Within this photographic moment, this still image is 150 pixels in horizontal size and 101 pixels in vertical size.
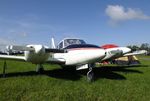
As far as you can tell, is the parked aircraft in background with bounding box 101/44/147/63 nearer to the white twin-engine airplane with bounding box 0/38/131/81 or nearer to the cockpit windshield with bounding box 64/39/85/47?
the white twin-engine airplane with bounding box 0/38/131/81

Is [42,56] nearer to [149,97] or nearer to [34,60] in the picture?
[34,60]

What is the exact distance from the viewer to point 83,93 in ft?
26.2

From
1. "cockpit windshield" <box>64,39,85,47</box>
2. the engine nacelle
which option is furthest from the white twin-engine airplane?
"cockpit windshield" <box>64,39,85,47</box>

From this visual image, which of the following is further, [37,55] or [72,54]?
[72,54]

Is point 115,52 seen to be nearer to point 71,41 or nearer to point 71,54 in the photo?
point 71,54

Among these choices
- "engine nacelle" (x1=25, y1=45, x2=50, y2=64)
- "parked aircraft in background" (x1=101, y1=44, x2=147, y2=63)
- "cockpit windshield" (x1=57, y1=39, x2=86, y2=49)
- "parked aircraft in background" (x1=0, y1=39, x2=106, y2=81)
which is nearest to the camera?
"parked aircraft in background" (x1=0, y1=39, x2=106, y2=81)

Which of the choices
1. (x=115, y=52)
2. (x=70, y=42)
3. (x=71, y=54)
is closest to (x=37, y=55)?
(x=71, y=54)

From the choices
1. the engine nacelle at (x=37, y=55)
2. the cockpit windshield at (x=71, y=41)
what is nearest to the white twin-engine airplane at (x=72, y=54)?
the engine nacelle at (x=37, y=55)

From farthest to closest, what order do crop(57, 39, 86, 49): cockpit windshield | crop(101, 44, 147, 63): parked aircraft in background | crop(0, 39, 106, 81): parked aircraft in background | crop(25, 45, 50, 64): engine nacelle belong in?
crop(57, 39, 86, 49): cockpit windshield → crop(101, 44, 147, 63): parked aircraft in background → crop(25, 45, 50, 64): engine nacelle → crop(0, 39, 106, 81): parked aircraft in background

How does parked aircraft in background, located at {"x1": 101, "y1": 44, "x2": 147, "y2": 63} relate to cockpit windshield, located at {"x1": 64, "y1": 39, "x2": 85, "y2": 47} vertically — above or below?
below

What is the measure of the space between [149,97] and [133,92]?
834 mm

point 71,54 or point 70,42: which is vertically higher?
point 70,42

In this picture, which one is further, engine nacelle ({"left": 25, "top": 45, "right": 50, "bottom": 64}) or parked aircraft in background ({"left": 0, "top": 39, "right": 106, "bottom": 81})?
engine nacelle ({"left": 25, "top": 45, "right": 50, "bottom": 64})

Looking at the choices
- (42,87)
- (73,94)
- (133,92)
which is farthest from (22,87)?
(133,92)
